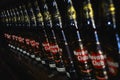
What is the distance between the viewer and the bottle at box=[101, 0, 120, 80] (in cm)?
218

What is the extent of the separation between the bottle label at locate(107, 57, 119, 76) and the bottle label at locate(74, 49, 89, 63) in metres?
0.45

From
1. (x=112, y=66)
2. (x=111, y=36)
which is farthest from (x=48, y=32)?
(x=111, y=36)

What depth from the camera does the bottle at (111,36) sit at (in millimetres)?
2176

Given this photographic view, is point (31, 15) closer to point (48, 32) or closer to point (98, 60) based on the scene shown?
point (48, 32)

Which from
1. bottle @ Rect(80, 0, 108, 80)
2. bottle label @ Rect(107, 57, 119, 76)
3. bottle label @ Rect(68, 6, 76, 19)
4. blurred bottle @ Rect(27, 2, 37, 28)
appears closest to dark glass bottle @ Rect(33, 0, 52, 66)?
blurred bottle @ Rect(27, 2, 37, 28)

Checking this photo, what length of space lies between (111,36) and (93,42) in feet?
1.29

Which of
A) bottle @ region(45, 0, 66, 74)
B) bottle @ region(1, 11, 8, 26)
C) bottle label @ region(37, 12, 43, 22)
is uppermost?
bottle label @ region(37, 12, 43, 22)

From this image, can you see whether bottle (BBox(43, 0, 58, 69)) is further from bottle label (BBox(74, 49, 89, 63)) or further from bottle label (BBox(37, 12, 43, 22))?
bottle label (BBox(74, 49, 89, 63))

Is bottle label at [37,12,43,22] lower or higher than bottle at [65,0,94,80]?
higher

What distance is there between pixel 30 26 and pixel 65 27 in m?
1.62

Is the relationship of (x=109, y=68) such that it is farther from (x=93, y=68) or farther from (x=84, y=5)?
(x=84, y=5)

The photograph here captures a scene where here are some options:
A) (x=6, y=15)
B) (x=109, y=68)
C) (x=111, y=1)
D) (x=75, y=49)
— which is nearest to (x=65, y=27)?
(x=75, y=49)

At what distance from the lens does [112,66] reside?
8.04 ft

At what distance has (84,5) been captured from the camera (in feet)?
8.55
